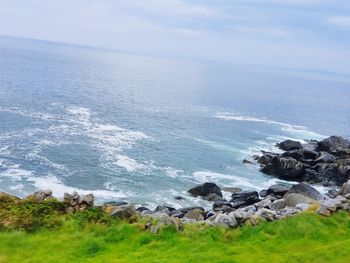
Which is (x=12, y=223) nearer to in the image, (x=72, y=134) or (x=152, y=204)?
(x=152, y=204)

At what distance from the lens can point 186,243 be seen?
52.6ft

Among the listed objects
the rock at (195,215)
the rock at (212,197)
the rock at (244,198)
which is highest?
the rock at (195,215)

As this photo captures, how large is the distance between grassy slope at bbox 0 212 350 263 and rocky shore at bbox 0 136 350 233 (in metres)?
0.84

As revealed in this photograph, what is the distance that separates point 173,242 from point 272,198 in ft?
88.6

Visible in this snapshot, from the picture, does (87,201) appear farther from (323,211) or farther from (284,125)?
(284,125)

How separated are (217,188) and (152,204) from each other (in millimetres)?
8249

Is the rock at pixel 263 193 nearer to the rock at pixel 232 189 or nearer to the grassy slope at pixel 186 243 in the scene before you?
the rock at pixel 232 189

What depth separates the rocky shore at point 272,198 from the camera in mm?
18625

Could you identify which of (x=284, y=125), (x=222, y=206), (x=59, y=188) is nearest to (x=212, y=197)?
(x=222, y=206)

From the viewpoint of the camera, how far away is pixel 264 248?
51.7 feet

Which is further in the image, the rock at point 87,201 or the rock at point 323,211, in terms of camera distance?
the rock at point 87,201

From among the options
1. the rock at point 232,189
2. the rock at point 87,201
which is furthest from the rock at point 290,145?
the rock at point 87,201

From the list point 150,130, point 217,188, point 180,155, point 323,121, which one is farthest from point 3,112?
point 323,121

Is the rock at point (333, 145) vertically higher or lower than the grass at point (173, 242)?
lower
